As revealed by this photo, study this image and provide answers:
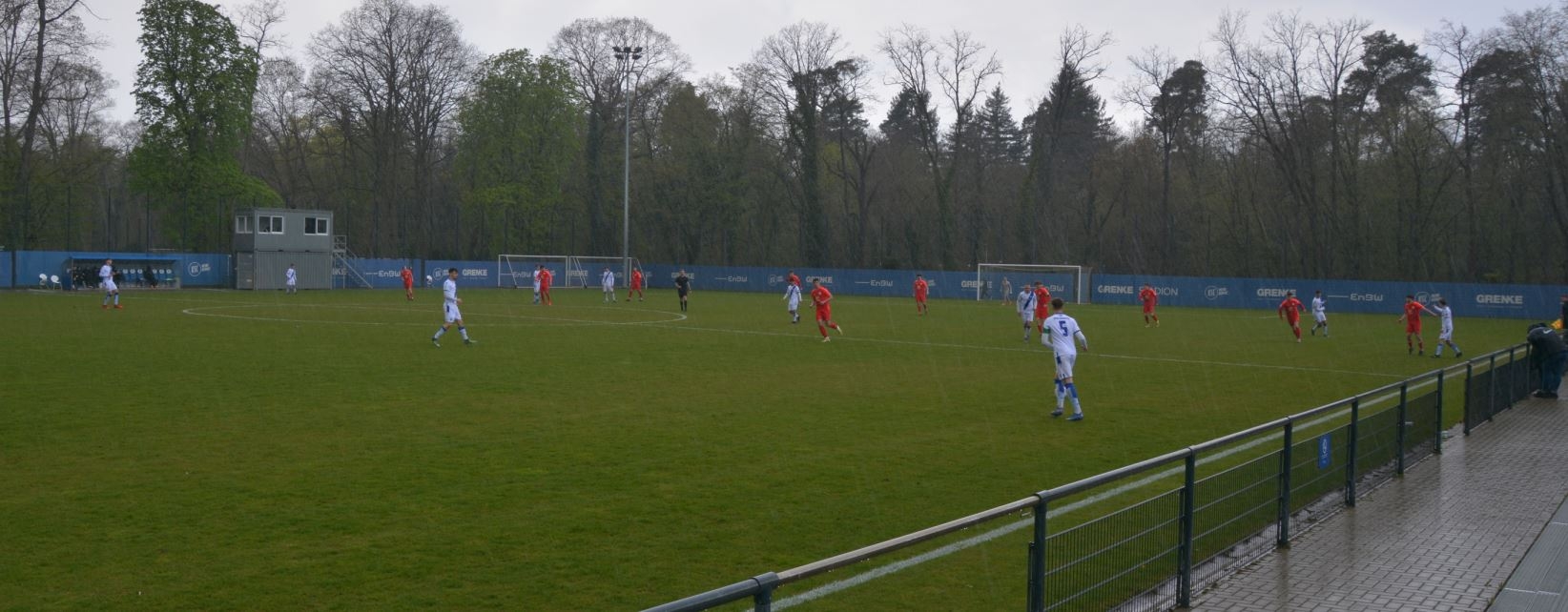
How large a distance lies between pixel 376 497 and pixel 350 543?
63.0 inches

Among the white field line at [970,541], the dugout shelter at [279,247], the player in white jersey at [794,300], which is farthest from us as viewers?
the dugout shelter at [279,247]

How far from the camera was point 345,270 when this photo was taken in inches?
2589

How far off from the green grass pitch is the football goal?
1696 inches

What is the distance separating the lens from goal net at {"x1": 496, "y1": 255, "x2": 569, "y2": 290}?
237ft

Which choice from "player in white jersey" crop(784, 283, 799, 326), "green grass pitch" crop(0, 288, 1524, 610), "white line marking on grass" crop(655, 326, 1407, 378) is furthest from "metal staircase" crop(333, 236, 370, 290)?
"white line marking on grass" crop(655, 326, 1407, 378)

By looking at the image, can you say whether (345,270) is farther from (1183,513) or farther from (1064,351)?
(1183,513)

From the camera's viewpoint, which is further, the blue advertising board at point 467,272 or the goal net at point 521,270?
the goal net at point 521,270

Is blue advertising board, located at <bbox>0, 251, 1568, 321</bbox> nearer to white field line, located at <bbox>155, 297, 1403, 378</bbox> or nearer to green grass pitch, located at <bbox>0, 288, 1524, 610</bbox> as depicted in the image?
white field line, located at <bbox>155, 297, 1403, 378</bbox>

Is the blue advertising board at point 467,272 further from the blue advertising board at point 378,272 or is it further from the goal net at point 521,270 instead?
the blue advertising board at point 378,272

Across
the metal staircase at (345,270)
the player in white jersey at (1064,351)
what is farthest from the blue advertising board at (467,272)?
the player in white jersey at (1064,351)

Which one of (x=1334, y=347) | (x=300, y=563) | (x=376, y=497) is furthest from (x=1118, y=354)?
(x=300, y=563)

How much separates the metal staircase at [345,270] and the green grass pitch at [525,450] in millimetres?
37360

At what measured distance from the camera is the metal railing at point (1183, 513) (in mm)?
5625

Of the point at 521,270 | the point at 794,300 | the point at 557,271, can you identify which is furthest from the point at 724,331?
the point at 521,270
